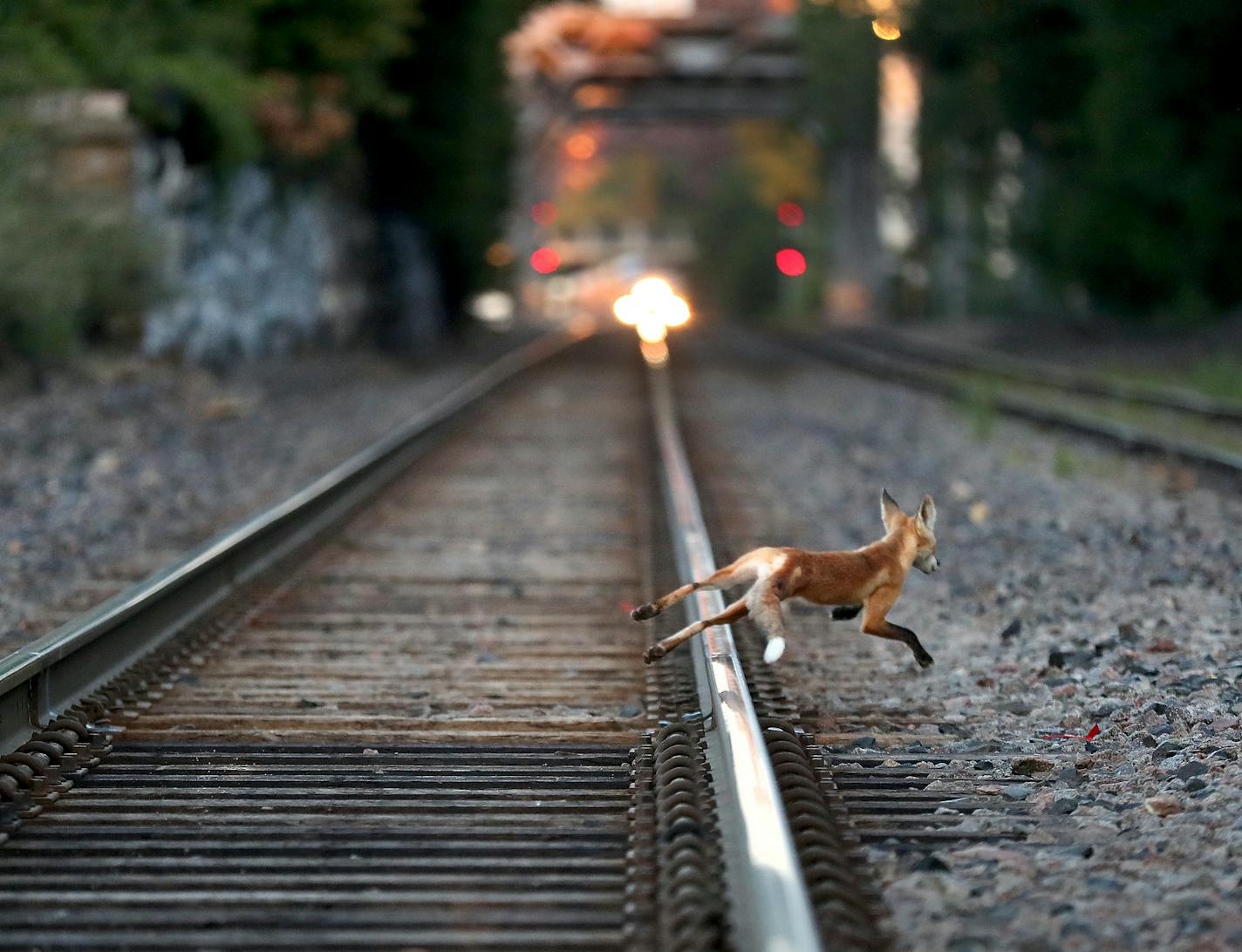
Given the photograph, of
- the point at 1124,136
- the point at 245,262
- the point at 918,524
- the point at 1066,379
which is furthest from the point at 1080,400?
the point at 918,524

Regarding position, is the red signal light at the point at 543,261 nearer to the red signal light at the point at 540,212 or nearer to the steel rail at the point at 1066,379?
the red signal light at the point at 540,212

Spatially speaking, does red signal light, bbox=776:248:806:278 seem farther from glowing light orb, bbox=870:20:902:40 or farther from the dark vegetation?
the dark vegetation

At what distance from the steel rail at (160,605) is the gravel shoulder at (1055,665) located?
7.38ft

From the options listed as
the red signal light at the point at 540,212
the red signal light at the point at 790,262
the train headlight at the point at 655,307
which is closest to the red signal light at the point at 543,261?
the red signal light at the point at 540,212

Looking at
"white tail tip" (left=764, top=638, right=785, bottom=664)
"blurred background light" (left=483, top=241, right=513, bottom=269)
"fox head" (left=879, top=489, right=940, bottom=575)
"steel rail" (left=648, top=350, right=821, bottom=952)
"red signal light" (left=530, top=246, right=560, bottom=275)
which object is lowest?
"steel rail" (left=648, top=350, right=821, bottom=952)

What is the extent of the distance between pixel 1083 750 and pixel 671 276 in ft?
134

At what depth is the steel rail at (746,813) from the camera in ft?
10.6

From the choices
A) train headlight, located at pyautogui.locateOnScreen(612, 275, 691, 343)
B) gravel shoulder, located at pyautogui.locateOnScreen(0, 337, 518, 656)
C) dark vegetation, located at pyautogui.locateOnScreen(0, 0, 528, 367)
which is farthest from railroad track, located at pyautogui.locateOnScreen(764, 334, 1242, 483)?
dark vegetation, located at pyautogui.locateOnScreen(0, 0, 528, 367)

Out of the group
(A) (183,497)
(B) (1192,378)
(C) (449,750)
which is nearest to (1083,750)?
(C) (449,750)

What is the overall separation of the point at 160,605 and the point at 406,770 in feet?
6.56

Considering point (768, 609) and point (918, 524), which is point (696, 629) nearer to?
point (768, 609)

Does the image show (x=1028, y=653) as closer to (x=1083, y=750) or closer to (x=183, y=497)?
(x=1083, y=750)

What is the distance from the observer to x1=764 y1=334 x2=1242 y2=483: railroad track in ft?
42.9

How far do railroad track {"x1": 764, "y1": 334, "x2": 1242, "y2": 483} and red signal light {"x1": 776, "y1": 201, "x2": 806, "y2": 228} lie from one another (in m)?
35.3
